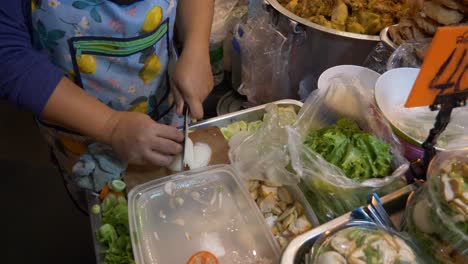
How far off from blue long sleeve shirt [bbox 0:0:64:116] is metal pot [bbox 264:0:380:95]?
1.04 metres

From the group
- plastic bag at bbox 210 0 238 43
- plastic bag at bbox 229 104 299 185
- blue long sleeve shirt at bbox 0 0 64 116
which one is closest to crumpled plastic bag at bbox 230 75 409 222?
plastic bag at bbox 229 104 299 185

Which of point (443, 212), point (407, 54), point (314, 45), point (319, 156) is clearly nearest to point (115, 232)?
point (319, 156)

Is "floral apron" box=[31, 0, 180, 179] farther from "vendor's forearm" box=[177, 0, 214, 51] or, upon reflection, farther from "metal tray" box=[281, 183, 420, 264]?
"metal tray" box=[281, 183, 420, 264]

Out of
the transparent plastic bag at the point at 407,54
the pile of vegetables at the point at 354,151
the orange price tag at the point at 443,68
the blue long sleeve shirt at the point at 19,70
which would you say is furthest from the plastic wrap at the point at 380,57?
the blue long sleeve shirt at the point at 19,70

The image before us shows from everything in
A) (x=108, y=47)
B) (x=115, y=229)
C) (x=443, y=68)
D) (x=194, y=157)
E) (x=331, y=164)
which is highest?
(x=443, y=68)

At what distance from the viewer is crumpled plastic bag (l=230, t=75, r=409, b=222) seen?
777 millimetres

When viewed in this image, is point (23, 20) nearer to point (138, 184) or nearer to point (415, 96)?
point (138, 184)

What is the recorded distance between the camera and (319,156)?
80cm

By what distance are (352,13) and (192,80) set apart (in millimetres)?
951

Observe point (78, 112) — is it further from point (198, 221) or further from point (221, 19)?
point (221, 19)

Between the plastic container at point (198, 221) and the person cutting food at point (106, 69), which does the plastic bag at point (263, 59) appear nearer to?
the person cutting food at point (106, 69)

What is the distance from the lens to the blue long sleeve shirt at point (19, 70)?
0.84 metres

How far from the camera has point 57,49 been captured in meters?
1.01

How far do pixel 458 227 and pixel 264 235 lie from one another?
354mm
